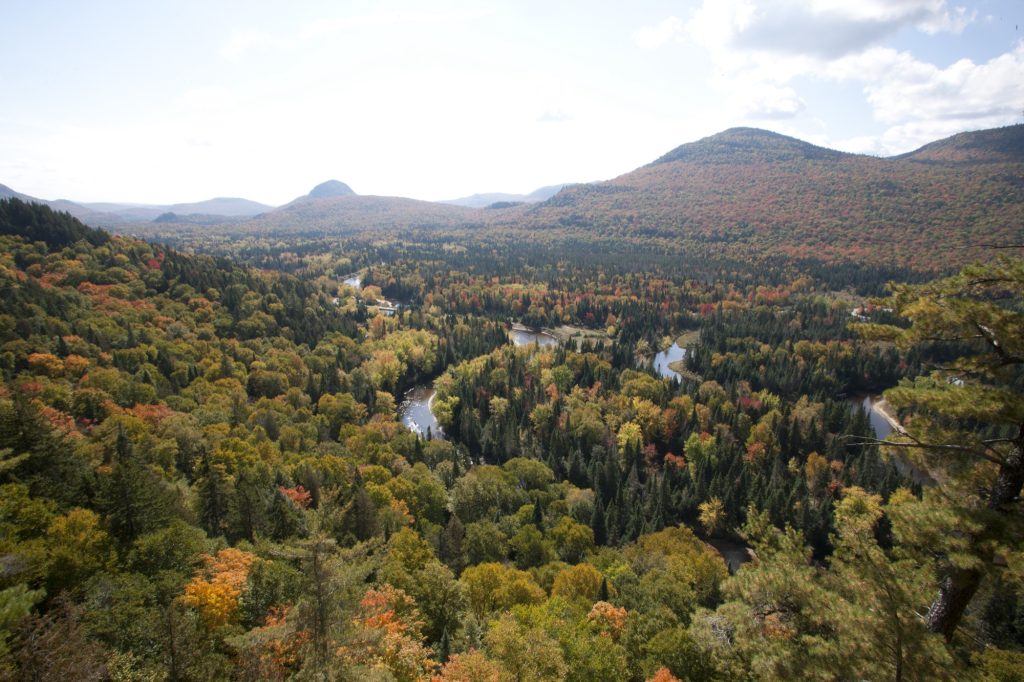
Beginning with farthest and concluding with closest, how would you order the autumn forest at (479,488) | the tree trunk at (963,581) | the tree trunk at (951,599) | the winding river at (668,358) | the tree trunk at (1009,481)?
1. the winding river at (668,358)
2. the autumn forest at (479,488)
3. the tree trunk at (951,599)
4. the tree trunk at (963,581)
5. the tree trunk at (1009,481)

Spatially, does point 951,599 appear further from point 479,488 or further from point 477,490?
point 477,490

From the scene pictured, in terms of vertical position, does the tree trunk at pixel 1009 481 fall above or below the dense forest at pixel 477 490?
above

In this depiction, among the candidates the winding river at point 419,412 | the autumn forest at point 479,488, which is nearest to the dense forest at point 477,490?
the autumn forest at point 479,488

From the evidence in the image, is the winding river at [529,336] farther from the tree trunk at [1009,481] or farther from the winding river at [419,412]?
the tree trunk at [1009,481]

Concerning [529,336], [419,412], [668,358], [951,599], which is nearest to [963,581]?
[951,599]

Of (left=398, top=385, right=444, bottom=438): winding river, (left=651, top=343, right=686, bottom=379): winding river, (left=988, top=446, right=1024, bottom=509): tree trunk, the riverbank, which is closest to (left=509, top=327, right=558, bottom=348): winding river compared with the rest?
(left=651, top=343, right=686, bottom=379): winding river

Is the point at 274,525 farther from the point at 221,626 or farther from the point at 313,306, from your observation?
the point at 313,306

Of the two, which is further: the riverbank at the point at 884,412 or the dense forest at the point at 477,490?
the riverbank at the point at 884,412
